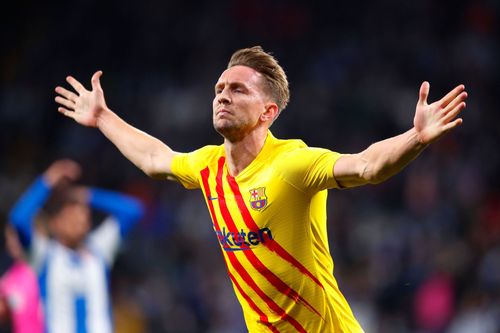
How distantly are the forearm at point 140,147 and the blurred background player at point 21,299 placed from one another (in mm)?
1728

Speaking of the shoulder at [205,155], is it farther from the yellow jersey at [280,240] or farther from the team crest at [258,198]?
the team crest at [258,198]

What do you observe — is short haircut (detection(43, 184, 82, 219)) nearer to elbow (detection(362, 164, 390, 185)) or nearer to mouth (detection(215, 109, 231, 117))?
mouth (detection(215, 109, 231, 117))

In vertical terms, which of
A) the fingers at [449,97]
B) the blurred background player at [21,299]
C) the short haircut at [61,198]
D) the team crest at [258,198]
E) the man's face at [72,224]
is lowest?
the blurred background player at [21,299]

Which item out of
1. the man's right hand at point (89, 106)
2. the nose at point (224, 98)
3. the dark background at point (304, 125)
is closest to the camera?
the nose at point (224, 98)

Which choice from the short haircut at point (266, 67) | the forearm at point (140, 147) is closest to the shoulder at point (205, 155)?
the forearm at point (140, 147)

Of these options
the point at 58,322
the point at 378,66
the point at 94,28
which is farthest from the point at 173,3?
the point at 58,322

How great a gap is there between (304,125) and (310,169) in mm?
8448

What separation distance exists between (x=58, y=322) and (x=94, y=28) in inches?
354

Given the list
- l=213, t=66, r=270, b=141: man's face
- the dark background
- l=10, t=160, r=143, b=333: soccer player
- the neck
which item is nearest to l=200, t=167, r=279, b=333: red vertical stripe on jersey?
the neck

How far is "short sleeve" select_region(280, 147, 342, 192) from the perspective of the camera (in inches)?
172

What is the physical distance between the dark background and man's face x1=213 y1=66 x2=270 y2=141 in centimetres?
552

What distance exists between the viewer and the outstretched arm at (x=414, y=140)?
4012mm

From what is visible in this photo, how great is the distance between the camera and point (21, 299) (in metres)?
6.93

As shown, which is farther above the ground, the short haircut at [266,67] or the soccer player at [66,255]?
the short haircut at [266,67]
